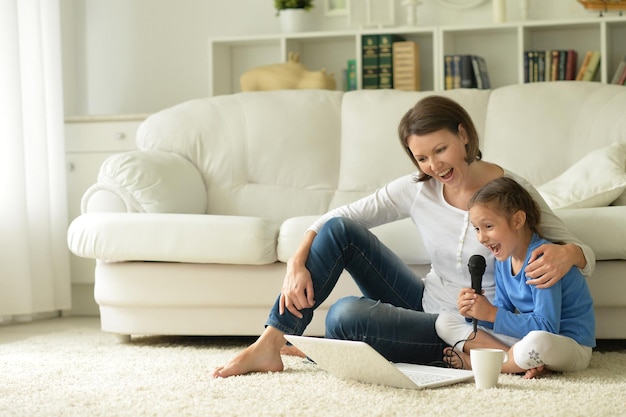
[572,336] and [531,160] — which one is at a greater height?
[531,160]

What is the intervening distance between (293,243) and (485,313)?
2.61 feet

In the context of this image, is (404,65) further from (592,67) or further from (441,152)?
(441,152)

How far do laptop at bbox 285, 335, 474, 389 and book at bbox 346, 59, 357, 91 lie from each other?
2.30 metres

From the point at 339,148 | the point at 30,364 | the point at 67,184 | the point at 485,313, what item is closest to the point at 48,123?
the point at 67,184

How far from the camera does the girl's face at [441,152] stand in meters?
2.18

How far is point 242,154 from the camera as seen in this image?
3627 mm

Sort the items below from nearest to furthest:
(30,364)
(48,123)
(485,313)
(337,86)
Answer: (485,313) < (30,364) < (48,123) < (337,86)

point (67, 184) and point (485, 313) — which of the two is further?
point (67, 184)

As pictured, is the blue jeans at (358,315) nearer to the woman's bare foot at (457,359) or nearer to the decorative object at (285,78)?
the woman's bare foot at (457,359)

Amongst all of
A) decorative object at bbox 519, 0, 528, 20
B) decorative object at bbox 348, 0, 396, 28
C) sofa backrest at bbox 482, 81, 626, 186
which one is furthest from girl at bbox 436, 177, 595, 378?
decorative object at bbox 348, 0, 396, 28

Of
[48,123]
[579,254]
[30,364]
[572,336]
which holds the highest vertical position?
[48,123]

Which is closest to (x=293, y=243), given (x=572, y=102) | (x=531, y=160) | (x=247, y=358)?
(x=247, y=358)

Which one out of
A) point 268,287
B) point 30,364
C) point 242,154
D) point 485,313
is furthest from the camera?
point 242,154

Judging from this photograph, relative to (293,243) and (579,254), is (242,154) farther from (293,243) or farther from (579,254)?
(579,254)
